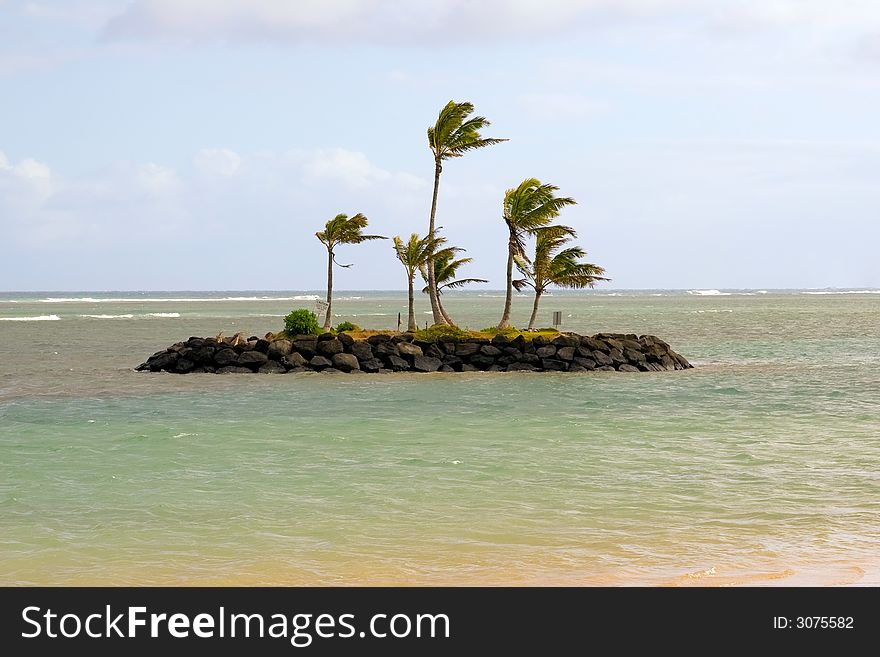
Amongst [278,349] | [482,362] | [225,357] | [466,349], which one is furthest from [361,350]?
[225,357]

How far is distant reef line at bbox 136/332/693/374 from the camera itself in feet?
116

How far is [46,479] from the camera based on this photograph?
15.1m

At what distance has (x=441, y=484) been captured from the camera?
47.9 ft

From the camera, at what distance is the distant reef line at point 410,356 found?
35250 mm

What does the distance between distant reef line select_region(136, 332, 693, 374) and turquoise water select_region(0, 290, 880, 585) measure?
17.9ft

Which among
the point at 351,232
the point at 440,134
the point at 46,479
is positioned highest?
the point at 440,134

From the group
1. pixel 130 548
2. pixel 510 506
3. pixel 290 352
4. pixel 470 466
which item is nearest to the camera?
pixel 130 548

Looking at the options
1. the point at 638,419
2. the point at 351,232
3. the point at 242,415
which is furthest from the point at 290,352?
the point at 638,419

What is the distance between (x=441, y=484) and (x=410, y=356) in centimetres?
2098

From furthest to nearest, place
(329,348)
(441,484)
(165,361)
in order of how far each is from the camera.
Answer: (165,361) → (329,348) → (441,484)

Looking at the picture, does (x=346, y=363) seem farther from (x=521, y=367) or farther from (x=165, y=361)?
(x=165, y=361)

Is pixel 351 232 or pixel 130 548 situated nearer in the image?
pixel 130 548
